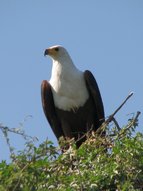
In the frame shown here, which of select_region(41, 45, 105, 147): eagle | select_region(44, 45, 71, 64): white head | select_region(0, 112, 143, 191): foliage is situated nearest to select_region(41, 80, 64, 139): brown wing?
select_region(41, 45, 105, 147): eagle

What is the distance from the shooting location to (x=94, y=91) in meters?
10.6

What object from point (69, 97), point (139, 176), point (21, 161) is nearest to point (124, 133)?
point (139, 176)

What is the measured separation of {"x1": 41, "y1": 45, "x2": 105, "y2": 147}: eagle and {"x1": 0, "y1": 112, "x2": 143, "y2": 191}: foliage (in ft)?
8.61

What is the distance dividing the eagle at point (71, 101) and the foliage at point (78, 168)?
8.61 ft

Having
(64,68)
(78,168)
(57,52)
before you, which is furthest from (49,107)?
(78,168)

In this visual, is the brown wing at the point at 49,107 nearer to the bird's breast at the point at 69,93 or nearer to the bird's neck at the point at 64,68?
the bird's breast at the point at 69,93

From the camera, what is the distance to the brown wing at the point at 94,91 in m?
10.6

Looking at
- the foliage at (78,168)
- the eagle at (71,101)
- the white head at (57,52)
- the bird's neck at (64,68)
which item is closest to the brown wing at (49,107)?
the eagle at (71,101)

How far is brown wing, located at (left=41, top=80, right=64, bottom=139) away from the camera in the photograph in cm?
1070

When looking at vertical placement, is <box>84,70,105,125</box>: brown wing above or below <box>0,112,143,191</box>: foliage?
above

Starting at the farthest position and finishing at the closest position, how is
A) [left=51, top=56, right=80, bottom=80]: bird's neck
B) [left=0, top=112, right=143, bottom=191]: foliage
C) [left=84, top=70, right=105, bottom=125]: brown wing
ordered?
[left=51, top=56, right=80, bottom=80]: bird's neck < [left=84, top=70, right=105, bottom=125]: brown wing < [left=0, top=112, right=143, bottom=191]: foliage

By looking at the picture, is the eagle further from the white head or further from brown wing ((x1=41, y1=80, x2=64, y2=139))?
the white head

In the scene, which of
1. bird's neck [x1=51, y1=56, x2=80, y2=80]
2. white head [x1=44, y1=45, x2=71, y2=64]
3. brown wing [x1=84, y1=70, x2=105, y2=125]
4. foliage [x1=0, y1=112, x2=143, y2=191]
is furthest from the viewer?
white head [x1=44, y1=45, x2=71, y2=64]

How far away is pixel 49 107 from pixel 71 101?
0.33m
